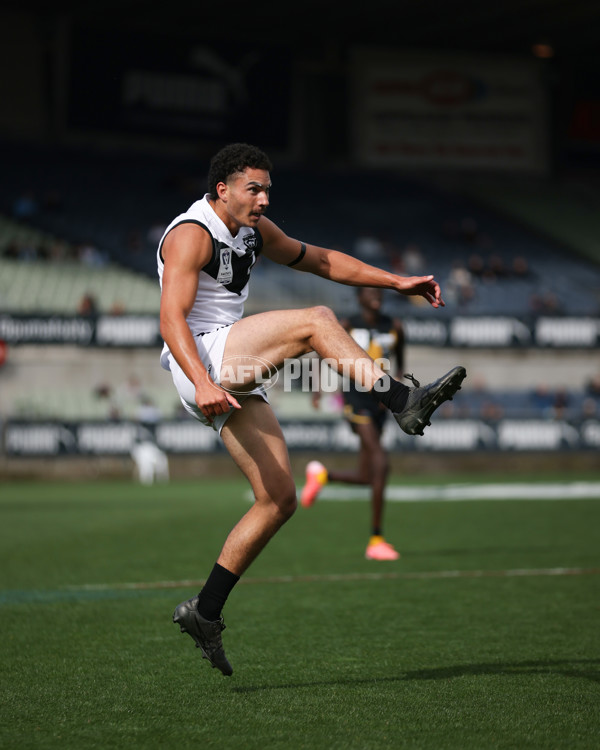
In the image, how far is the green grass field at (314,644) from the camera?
13.4 feet

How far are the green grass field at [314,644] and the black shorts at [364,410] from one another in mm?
1225

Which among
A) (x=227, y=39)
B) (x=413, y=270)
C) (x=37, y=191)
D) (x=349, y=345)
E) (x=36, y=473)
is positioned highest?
(x=227, y=39)

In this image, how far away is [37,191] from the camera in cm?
3238

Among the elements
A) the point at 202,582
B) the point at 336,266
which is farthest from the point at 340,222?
the point at 336,266

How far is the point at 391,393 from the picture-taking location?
182 inches

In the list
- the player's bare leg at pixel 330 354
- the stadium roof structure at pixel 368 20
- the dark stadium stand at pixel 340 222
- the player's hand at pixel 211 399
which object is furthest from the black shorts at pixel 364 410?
the stadium roof structure at pixel 368 20

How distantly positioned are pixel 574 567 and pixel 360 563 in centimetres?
175

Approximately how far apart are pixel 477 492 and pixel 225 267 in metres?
14.1

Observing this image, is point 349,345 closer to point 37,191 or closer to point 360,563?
point 360,563

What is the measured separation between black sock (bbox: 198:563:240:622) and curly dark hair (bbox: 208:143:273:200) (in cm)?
171

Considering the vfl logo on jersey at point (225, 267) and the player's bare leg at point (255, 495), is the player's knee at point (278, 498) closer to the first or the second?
the player's bare leg at point (255, 495)

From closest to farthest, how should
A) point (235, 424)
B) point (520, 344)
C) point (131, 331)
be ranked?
point (235, 424) → point (131, 331) → point (520, 344)

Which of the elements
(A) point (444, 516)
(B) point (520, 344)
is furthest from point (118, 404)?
(A) point (444, 516)

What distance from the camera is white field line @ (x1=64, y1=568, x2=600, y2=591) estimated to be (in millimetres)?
7961
